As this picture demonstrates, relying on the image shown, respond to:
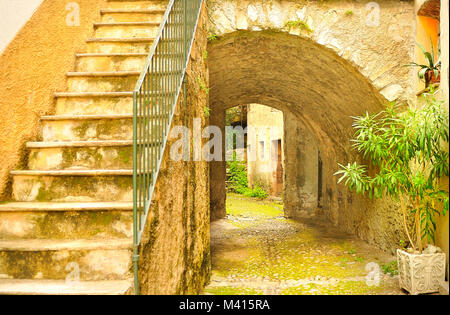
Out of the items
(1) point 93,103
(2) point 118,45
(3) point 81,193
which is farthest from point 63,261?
(2) point 118,45

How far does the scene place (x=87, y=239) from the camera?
209cm

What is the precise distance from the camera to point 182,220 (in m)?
2.69

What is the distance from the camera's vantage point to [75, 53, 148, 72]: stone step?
3.36 metres

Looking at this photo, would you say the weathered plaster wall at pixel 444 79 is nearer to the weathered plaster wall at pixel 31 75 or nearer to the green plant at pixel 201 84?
the green plant at pixel 201 84

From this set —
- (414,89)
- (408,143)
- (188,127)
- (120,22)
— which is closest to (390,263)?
(408,143)

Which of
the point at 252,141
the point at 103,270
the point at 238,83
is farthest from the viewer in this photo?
the point at 252,141

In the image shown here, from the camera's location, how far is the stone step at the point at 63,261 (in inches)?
74.8

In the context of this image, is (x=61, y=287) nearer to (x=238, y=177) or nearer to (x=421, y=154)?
(x=421, y=154)

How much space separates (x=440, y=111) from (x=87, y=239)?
3.19 metres

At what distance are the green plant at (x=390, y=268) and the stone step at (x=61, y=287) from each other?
11.6ft

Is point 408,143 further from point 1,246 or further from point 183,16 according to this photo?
point 1,246

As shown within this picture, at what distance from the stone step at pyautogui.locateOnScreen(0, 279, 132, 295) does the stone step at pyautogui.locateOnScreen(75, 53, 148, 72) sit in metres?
2.30

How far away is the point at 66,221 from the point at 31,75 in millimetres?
1460

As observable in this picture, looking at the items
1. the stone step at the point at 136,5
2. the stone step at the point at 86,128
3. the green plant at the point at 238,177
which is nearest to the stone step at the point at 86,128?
the stone step at the point at 86,128
